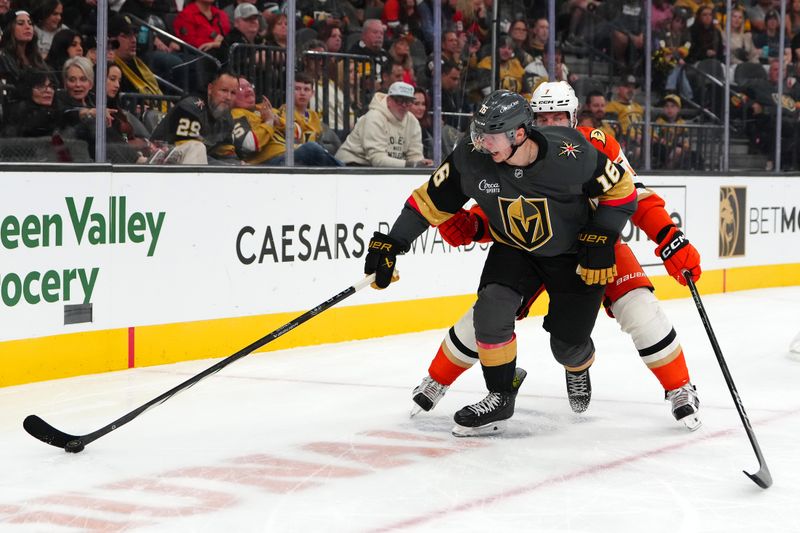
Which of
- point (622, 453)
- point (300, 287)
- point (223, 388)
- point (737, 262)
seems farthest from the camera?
point (737, 262)

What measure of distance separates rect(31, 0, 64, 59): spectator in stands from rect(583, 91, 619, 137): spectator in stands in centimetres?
417

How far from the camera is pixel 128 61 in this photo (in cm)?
544

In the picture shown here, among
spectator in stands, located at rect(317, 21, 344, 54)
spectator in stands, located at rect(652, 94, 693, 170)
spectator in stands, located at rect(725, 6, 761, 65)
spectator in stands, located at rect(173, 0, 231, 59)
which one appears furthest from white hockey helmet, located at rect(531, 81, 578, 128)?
spectator in stands, located at rect(725, 6, 761, 65)

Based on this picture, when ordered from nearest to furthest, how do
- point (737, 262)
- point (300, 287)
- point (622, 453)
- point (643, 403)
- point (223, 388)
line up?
A: point (622, 453) < point (643, 403) < point (223, 388) < point (300, 287) < point (737, 262)

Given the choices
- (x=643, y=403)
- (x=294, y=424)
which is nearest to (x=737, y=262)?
(x=643, y=403)

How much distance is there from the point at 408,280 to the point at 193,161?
5.36 ft

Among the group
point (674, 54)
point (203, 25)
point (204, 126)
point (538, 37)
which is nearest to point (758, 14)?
point (674, 54)

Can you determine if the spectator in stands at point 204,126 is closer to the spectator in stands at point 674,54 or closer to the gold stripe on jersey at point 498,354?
the gold stripe on jersey at point 498,354

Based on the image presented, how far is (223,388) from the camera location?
16.3ft

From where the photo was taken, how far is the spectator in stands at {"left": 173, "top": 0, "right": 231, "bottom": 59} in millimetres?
Answer: 5758

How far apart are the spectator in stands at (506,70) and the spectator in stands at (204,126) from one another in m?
1.99

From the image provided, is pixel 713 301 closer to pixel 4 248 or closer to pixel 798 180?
pixel 798 180

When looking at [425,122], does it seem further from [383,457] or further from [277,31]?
[383,457]

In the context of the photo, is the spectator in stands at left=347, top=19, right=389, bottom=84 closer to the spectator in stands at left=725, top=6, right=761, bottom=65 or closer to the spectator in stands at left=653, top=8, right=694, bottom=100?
the spectator in stands at left=653, top=8, right=694, bottom=100
